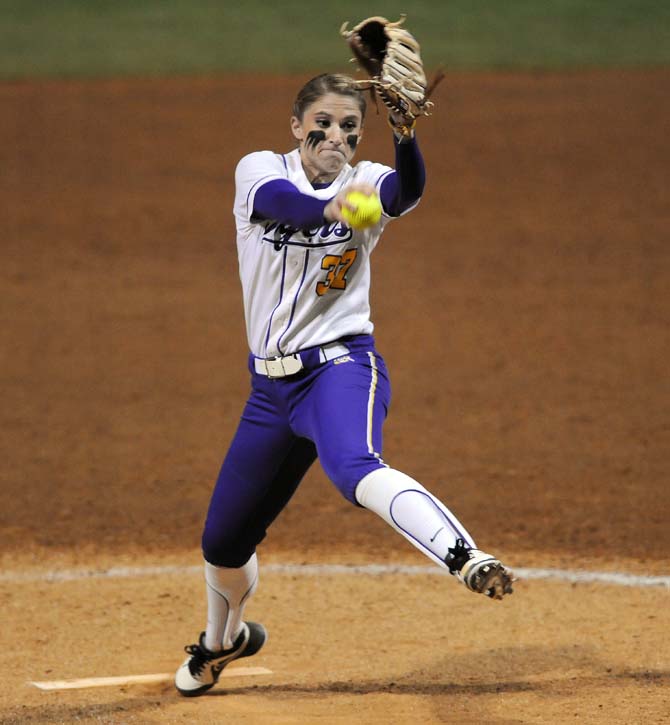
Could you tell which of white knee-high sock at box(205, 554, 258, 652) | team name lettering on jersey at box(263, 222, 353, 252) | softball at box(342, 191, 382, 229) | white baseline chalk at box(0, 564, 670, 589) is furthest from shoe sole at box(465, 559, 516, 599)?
white baseline chalk at box(0, 564, 670, 589)

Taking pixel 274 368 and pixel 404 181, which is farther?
pixel 274 368

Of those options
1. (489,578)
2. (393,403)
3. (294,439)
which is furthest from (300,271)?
(393,403)

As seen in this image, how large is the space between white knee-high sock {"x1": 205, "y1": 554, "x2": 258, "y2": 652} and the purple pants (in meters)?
0.06

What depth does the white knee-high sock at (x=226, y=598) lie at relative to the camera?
14.4 feet

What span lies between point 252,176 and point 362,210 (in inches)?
25.9

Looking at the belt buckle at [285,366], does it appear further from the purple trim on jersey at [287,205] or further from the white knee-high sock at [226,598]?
the white knee-high sock at [226,598]

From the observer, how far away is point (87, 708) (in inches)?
166

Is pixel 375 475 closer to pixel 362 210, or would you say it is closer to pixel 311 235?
pixel 362 210

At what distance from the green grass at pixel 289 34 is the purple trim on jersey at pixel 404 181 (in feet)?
40.6

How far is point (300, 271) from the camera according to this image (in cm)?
399

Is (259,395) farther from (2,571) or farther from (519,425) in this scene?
(519,425)

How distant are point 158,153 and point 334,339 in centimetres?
1008

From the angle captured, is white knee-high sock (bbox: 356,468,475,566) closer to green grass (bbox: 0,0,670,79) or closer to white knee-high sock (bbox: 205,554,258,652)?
white knee-high sock (bbox: 205,554,258,652)

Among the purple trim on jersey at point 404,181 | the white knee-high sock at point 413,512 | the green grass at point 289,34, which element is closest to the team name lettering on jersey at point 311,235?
the purple trim on jersey at point 404,181
